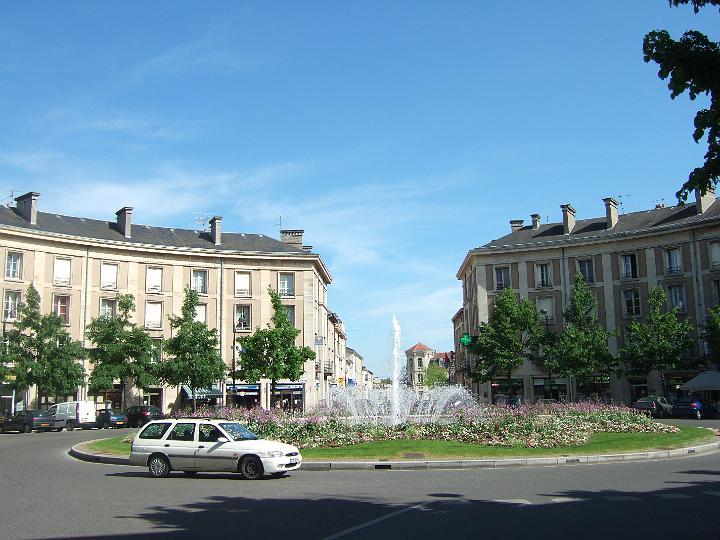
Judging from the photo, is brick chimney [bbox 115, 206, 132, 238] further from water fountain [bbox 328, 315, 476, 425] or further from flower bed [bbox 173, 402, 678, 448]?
flower bed [bbox 173, 402, 678, 448]

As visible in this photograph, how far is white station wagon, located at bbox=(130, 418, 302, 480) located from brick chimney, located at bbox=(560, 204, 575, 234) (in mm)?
49275

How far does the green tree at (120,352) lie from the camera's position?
48.8 metres

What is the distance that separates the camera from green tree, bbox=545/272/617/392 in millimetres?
53812

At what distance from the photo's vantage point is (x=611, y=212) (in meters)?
60.2

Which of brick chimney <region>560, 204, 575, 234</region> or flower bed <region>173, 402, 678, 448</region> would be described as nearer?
flower bed <region>173, 402, 678, 448</region>

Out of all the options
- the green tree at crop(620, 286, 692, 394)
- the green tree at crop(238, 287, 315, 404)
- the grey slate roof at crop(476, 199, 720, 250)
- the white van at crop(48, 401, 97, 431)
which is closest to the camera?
the green tree at crop(238, 287, 315, 404)

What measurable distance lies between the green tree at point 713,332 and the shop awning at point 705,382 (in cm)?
115

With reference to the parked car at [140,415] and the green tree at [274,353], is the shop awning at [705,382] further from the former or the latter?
the parked car at [140,415]

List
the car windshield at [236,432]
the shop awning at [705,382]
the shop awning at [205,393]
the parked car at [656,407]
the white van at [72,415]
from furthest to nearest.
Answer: the shop awning at [205,393] → the shop awning at [705,382] → the parked car at [656,407] → the white van at [72,415] → the car windshield at [236,432]


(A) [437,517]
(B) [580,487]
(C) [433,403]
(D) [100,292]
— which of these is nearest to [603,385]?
(C) [433,403]

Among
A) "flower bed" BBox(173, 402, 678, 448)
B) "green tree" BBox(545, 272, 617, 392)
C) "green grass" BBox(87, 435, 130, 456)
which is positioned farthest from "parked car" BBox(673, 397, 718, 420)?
"green grass" BBox(87, 435, 130, 456)

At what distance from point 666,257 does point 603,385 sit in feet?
35.4

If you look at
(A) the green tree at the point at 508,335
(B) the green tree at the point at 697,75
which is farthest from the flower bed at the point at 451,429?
(A) the green tree at the point at 508,335

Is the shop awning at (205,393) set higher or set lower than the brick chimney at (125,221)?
lower
